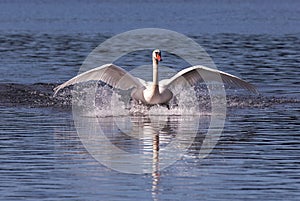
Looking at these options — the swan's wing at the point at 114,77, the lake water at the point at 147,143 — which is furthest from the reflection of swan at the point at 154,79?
the lake water at the point at 147,143

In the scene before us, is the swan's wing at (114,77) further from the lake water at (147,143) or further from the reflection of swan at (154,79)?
the lake water at (147,143)

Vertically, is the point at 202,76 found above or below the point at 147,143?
above

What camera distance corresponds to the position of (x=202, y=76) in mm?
20328

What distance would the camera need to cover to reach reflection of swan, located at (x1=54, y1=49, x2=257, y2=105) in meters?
19.7

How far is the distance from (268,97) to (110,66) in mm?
4377

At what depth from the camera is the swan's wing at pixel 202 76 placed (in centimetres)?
1984

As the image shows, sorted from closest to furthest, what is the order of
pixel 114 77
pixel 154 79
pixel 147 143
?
pixel 147 143
pixel 154 79
pixel 114 77

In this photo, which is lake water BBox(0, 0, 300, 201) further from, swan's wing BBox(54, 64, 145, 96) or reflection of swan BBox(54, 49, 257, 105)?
swan's wing BBox(54, 64, 145, 96)

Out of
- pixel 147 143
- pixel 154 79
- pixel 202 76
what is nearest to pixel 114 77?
pixel 154 79

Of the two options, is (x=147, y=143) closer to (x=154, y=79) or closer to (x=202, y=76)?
(x=154, y=79)

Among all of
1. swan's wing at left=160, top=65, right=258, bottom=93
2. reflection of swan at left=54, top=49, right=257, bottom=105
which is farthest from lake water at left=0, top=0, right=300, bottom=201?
swan's wing at left=160, top=65, right=258, bottom=93

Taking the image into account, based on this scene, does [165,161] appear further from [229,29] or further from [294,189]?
[229,29]

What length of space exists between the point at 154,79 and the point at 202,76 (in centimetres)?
118

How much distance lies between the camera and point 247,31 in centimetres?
5369
